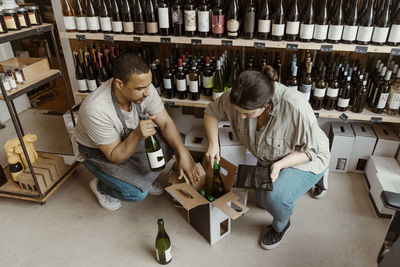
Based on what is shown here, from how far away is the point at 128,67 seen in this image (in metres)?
1.55

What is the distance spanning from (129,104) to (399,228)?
149cm

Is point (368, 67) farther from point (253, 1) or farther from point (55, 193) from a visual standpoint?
point (55, 193)

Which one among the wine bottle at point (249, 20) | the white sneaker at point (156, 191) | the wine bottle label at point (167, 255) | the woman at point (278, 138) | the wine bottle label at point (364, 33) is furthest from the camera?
the white sneaker at point (156, 191)

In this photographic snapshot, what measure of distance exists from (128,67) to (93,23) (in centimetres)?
97

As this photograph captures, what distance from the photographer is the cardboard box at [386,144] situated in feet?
7.40

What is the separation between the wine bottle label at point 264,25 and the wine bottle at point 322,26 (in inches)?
11.6

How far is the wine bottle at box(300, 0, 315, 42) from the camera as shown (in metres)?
1.95

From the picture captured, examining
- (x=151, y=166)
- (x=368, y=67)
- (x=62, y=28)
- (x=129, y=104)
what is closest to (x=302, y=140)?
(x=151, y=166)

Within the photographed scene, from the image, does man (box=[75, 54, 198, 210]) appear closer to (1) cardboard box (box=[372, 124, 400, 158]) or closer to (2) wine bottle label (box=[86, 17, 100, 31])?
(2) wine bottle label (box=[86, 17, 100, 31])

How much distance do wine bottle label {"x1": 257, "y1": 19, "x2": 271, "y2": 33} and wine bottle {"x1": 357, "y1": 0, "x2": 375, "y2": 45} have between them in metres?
0.57

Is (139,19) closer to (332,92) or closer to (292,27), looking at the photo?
(292,27)

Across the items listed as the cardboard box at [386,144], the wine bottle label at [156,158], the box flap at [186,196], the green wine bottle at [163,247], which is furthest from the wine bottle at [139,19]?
the cardboard box at [386,144]

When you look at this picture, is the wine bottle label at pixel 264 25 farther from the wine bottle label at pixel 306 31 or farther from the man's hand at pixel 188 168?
the man's hand at pixel 188 168

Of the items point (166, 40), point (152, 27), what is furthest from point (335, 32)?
point (152, 27)
